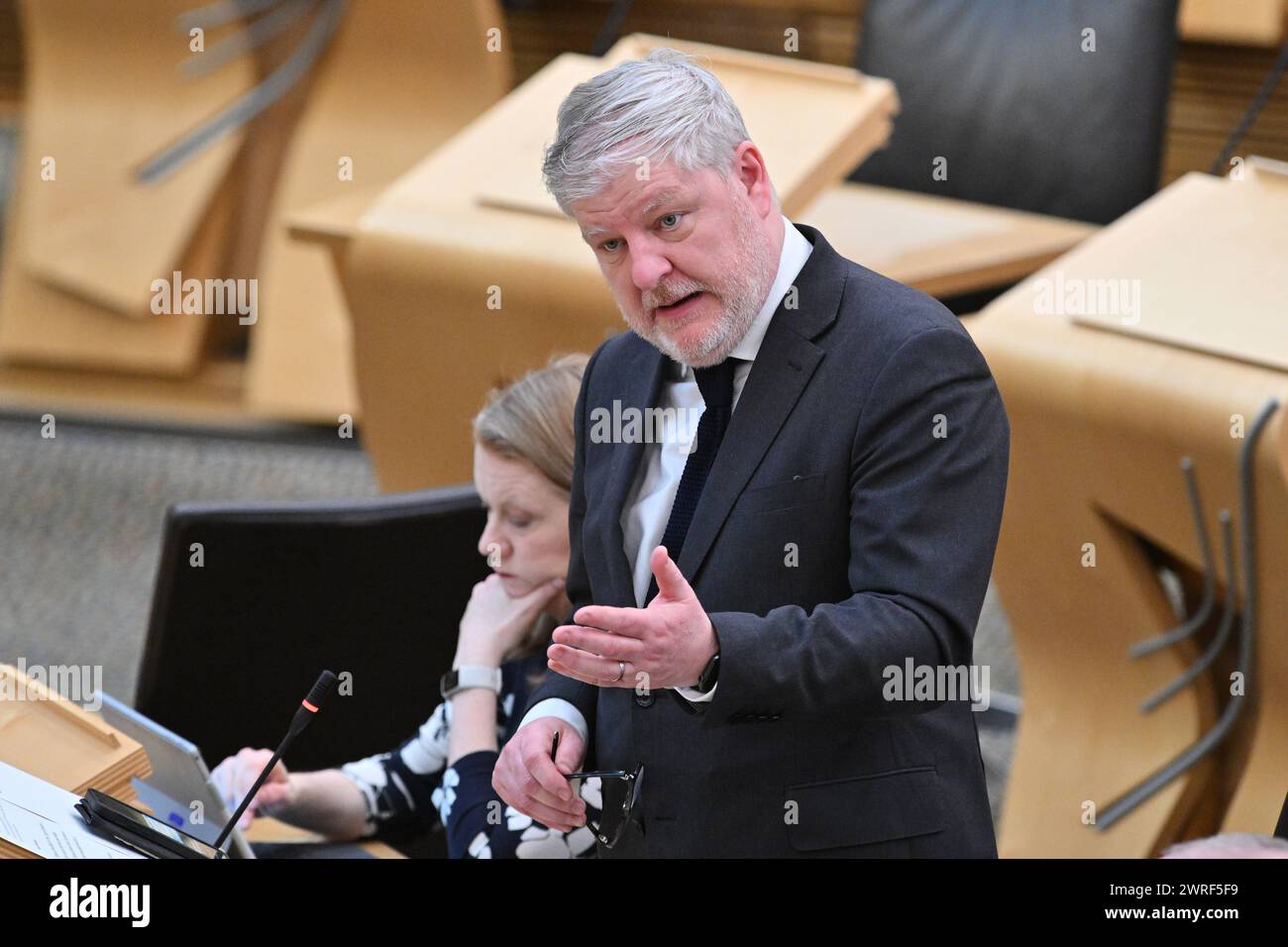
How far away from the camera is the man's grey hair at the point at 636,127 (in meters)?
1.30

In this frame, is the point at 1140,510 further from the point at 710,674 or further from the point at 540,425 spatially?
the point at 710,674

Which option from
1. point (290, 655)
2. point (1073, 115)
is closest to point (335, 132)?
A: point (1073, 115)

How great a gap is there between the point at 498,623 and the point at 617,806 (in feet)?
1.61

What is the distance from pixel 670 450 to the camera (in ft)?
4.90

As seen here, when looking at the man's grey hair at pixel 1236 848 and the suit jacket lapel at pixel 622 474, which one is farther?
the suit jacket lapel at pixel 622 474

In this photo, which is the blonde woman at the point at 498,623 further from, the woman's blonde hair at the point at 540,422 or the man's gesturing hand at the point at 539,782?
the man's gesturing hand at the point at 539,782

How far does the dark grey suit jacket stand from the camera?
1.27m

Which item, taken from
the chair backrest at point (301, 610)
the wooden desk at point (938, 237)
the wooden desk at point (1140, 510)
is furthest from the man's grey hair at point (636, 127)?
the wooden desk at point (938, 237)

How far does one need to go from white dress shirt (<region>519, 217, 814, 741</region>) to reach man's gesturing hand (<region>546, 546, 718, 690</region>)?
0.81 ft

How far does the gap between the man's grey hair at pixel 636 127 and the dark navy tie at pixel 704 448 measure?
0.60ft

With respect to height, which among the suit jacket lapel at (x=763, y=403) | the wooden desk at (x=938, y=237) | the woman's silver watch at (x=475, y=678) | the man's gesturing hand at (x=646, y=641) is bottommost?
the woman's silver watch at (x=475, y=678)

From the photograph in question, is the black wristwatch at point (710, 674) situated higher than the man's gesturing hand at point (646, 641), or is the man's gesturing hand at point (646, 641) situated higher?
the man's gesturing hand at point (646, 641)

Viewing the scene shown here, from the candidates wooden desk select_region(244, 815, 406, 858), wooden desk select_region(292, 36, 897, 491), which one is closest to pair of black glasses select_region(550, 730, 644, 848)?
wooden desk select_region(244, 815, 406, 858)
